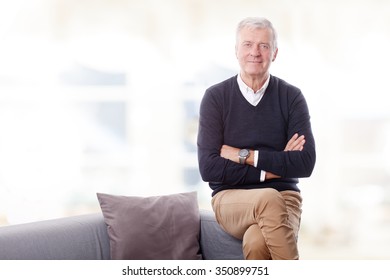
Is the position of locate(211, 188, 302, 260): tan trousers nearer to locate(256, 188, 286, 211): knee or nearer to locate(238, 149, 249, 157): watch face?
locate(256, 188, 286, 211): knee

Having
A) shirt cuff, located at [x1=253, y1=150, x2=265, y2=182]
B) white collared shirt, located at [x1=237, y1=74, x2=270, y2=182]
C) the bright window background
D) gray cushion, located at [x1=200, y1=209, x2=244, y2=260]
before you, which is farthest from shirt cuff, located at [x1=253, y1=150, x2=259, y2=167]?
the bright window background

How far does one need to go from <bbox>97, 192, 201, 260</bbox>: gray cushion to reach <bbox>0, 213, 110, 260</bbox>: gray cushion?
0.06 metres

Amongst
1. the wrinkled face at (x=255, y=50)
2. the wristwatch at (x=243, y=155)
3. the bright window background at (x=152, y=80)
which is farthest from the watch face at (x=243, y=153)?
the bright window background at (x=152, y=80)

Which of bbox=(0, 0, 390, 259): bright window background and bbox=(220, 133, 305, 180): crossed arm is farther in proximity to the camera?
bbox=(0, 0, 390, 259): bright window background

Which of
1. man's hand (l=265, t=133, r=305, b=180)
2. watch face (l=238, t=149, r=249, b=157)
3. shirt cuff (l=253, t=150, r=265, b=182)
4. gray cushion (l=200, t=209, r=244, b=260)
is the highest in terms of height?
man's hand (l=265, t=133, r=305, b=180)

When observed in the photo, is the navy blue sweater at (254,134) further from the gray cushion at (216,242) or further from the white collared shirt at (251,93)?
the gray cushion at (216,242)

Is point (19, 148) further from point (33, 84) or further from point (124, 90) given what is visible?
point (124, 90)

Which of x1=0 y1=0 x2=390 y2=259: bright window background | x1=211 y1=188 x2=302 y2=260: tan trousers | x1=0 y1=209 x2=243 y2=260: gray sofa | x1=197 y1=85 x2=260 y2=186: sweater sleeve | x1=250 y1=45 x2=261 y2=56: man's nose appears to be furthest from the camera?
x1=0 y1=0 x2=390 y2=259: bright window background

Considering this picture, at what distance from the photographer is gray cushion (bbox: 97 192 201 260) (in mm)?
2752

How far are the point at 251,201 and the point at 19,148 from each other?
2.43 metres

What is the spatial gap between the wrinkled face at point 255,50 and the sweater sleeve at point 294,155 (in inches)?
7.5

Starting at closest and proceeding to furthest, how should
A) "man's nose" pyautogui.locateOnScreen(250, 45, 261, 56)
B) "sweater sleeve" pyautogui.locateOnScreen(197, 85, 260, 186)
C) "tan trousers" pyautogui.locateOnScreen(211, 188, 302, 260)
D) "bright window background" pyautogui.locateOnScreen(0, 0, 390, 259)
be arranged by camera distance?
"tan trousers" pyautogui.locateOnScreen(211, 188, 302, 260), "sweater sleeve" pyautogui.locateOnScreen(197, 85, 260, 186), "man's nose" pyautogui.locateOnScreen(250, 45, 261, 56), "bright window background" pyautogui.locateOnScreen(0, 0, 390, 259)

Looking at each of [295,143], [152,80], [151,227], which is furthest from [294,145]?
[152,80]

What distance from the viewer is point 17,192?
441 centimetres
